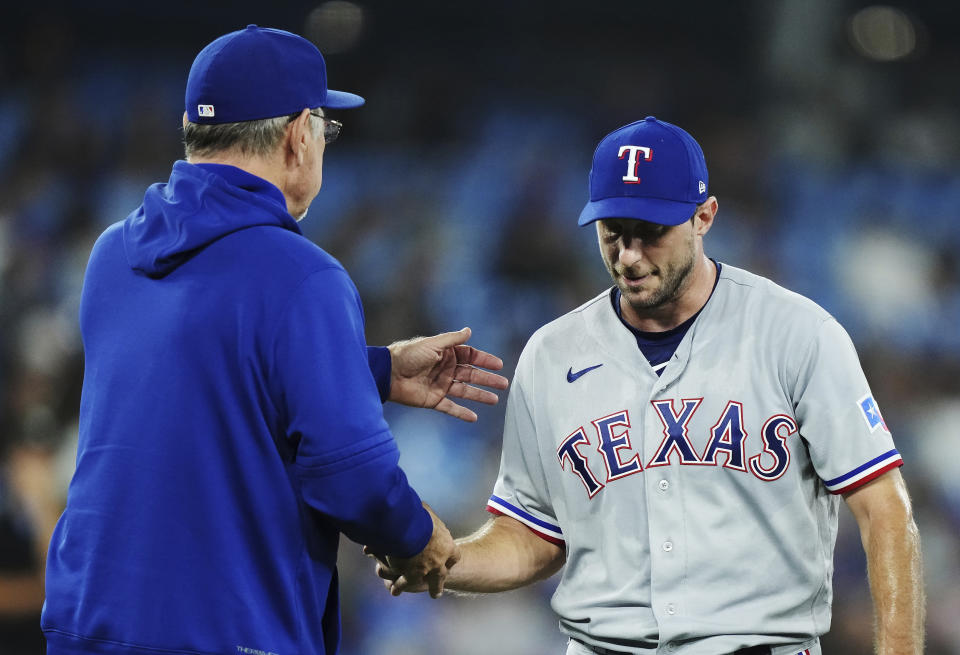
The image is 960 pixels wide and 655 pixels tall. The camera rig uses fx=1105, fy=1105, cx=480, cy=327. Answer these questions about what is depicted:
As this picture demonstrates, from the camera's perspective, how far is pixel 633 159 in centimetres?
292

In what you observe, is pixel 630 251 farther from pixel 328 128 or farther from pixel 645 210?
pixel 328 128

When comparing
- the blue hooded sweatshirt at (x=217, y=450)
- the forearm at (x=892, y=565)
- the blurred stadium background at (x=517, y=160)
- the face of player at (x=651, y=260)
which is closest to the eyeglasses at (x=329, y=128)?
the blue hooded sweatshirt at (x=217, y=450)

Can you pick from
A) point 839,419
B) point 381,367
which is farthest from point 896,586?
point 381,367

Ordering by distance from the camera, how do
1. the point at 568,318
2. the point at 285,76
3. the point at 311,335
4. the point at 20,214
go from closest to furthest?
the point at 311,335 → the point at 285,76 → the point at 568,318 → the point at 20,214

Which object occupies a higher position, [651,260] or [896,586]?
[651,260]

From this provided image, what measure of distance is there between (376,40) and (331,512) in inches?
300

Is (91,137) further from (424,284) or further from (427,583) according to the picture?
(427,583)

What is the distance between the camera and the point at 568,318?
316 cm

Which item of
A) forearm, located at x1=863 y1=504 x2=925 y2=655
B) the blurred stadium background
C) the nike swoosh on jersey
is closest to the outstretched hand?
the nike swoosh on jersey

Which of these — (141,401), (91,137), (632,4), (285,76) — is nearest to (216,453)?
(141,401)

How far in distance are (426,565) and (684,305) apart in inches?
38.8

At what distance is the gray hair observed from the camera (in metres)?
2.30

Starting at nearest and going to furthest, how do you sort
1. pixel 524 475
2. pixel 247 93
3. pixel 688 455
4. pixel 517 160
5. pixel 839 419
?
pixel 247 93
pixel 839 419
pixel 688 455
pixel 524 475
pixel 517 160

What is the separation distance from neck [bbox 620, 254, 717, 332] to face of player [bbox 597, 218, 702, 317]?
0.04 ft
